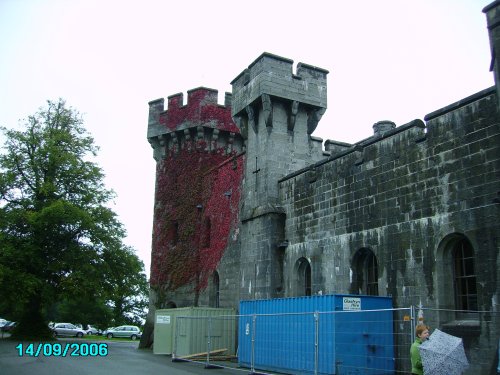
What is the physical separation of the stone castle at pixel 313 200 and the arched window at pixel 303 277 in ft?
0.15

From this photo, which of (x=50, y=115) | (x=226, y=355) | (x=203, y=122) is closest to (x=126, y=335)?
(x=50, y=115)

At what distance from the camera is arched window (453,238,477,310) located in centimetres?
1190

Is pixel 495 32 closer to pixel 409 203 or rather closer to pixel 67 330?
pixel 409 203

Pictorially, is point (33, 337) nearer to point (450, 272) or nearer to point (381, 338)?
point (381, 338)

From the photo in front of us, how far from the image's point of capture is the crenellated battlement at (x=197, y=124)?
87.9 ft

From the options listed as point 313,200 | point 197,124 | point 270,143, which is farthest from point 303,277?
point 197,124

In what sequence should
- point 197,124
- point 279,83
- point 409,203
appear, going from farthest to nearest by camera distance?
point 197,124
point 279,83
point 409,203

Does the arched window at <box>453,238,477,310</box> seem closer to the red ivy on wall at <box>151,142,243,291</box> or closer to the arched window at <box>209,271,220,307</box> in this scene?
the red ivy on wall at <box>151,142,243,291</box>

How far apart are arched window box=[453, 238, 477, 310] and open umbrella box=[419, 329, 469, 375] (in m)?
4.28

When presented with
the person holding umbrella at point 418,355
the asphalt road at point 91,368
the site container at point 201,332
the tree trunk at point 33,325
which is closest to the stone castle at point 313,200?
the site container at point 201,332

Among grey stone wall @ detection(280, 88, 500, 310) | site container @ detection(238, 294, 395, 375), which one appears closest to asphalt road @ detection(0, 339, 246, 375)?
site container @ detection(238, 294, 395, 375)

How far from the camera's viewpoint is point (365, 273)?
1505 cm

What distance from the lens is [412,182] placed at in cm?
1348

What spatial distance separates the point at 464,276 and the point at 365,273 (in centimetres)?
339
